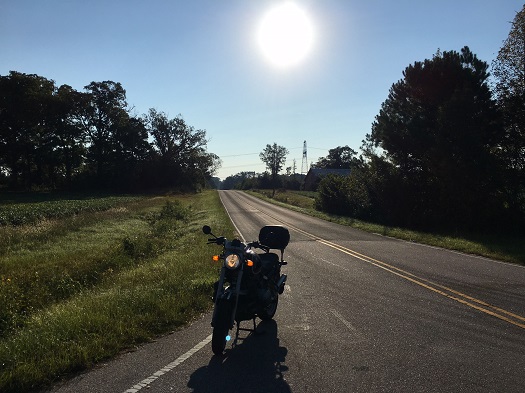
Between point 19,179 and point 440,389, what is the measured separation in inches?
3312

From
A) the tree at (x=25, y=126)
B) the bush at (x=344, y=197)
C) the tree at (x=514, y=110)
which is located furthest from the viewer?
the tree at (x=25, y=126)

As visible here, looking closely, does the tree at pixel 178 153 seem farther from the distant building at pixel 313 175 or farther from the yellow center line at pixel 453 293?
the yellow center line at pixel 453 293

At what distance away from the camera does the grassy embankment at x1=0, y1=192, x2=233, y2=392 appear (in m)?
5.12

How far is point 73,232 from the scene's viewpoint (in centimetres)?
2256

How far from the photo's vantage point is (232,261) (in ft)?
18.2

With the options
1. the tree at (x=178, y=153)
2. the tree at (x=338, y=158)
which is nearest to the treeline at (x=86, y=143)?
the tree at (x=178, y=153)

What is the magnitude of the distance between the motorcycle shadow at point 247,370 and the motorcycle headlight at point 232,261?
1137 millimetres

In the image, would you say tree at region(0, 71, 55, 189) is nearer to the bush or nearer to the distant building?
the bush

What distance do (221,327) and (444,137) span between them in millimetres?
23175

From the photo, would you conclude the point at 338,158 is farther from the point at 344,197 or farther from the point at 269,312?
the point at 269,312

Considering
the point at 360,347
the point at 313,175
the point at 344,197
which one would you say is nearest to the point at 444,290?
the point at 360,347

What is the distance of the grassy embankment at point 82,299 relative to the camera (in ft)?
16.8

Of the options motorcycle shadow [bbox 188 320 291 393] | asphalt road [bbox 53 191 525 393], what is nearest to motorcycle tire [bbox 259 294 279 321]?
asphalt road [bbox 53 191 525 393]

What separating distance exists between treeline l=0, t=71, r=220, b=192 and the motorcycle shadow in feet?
236
